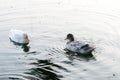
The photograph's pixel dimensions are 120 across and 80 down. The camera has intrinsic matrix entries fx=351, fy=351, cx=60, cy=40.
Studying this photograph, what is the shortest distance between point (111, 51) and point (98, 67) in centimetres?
190

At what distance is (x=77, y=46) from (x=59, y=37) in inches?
64.4

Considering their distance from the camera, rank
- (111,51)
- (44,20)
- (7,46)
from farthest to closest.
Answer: (44,20) < (7,46) < (111,51)

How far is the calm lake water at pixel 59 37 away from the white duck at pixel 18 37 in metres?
0.32

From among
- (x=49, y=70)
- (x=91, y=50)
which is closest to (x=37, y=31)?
(x=91, y=50)

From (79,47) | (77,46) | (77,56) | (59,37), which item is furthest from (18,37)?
(77,56)

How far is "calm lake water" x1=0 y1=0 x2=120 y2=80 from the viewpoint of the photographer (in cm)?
1419

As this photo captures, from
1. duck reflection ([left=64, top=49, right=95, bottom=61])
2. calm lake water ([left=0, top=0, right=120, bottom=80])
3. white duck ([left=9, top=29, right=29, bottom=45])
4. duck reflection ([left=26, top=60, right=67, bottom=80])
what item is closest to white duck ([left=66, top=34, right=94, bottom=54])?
duck reflection ([left=64, top=49, right=95, bottom=61])

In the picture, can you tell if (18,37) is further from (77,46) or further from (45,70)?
(45,70)

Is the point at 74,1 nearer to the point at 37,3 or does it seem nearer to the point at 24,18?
the point at 37,3

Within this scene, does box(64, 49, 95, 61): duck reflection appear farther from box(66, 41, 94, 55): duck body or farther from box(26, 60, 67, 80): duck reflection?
box(26, 60, 67, 80): duck reflection

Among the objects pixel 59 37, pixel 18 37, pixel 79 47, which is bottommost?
pixel 79 47

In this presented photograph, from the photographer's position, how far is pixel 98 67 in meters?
14.6

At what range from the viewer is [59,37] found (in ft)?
59.8

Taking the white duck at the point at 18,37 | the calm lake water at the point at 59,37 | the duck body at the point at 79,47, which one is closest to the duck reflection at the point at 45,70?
the calm lake water at the point at 59,37
